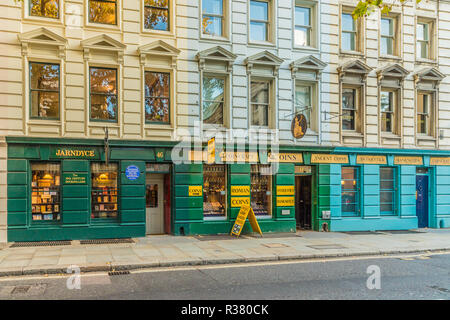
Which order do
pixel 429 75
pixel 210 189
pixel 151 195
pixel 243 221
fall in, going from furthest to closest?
pixel 429 75 < pixel 210 189 < pixel 151 195 < pixel 243 221

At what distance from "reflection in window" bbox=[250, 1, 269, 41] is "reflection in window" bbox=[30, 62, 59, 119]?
7966mm

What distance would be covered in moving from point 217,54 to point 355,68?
6461 mm

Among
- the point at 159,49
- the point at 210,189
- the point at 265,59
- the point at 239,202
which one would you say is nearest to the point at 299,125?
the point at 265,59

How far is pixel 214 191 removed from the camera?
16531 millimetres

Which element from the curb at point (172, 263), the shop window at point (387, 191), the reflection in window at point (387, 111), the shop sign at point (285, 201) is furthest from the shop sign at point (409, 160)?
the curb at point (172, 263)

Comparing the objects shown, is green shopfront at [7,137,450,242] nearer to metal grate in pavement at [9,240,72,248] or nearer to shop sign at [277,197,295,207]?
shop sign at [277,197,295,207]

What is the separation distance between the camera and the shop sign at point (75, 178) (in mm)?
14344

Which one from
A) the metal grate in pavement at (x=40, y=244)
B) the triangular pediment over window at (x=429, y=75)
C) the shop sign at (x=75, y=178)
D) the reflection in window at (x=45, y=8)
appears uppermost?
the reflection in window at (x=45, y=8)

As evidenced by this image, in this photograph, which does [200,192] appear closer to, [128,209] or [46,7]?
[128,209]

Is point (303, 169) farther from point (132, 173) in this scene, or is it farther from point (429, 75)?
point (429, 75)

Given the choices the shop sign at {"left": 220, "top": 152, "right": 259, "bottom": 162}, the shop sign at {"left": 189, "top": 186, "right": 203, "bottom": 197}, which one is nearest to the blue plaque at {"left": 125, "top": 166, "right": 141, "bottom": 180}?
the shop sign at {"left": 189, "top": 186, "right": 203, "bottom": 197}

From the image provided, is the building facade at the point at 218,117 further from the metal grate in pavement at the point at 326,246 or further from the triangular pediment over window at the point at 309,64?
the metal grate in pavement at the point at 326,246

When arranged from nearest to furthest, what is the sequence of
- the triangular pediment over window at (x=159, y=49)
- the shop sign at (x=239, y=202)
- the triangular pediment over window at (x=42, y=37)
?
1. the triangular pediment over window at (x=42, y=37)
2. the triangular pediment over window at (x=159, y=49)
3. the shop sign at (x=239, y=202)

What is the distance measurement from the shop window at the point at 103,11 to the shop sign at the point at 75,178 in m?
5.60
